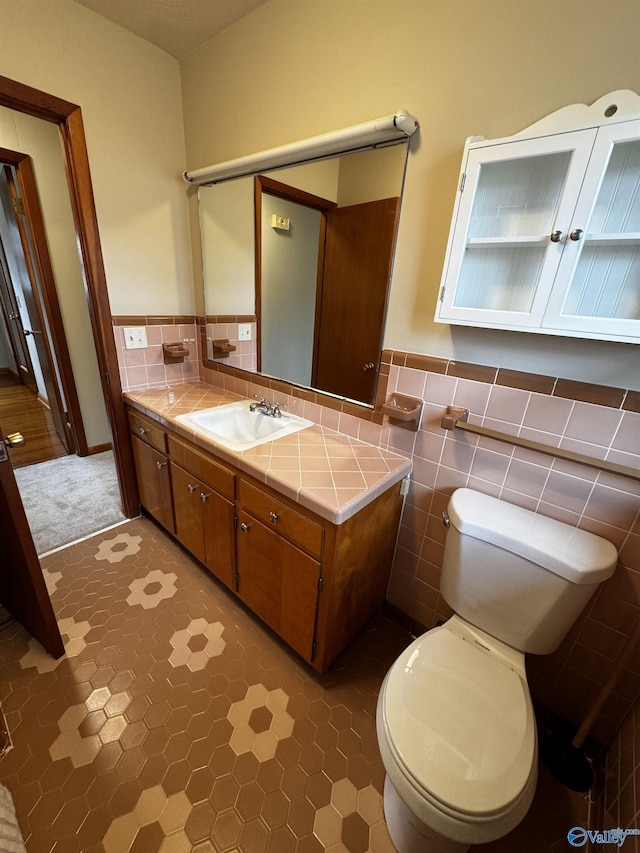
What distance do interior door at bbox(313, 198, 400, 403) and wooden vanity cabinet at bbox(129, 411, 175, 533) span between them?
885 mm

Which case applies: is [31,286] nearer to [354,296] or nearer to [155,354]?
[155,354]

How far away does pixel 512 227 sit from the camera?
0.99m

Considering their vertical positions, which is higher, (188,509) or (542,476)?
(542,476)

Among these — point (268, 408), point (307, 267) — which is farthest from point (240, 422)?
point (307, 267)

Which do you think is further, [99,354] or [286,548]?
[99,354]

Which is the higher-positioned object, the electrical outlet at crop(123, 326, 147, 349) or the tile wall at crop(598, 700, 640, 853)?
the electrical outlet at crop(123, 326, 147, 349)

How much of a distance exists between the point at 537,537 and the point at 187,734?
4.37 feet

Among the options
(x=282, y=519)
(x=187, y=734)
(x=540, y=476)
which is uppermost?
(x=540, y=476)

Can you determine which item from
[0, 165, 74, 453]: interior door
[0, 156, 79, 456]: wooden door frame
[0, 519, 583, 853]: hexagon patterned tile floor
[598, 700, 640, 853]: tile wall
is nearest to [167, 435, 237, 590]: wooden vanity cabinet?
[0, 519, 583, 853]: hexagon patterned tile floor

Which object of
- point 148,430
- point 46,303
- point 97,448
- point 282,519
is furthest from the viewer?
point 97,448

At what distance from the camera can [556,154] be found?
0.85 m

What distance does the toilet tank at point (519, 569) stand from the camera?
936 millimetres

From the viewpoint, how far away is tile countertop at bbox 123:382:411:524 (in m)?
1.05

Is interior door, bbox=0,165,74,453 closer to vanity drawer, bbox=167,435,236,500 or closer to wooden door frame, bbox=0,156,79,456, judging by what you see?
wooden door frame, bbox=0,156,79,456
